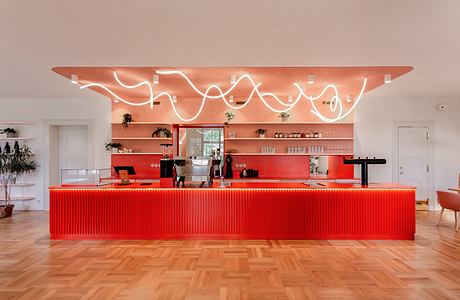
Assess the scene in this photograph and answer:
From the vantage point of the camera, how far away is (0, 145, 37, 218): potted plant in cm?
729

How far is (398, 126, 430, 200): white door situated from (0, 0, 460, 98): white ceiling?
2.72 meters

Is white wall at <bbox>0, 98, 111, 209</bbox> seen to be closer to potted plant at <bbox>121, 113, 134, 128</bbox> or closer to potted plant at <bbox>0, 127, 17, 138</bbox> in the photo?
potted plant at <bbox>0, 127, 17, 138</bbox>

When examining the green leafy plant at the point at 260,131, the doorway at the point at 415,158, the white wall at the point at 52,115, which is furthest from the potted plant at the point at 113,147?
the doorway at the point at 415,158

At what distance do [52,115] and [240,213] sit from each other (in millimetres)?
5664

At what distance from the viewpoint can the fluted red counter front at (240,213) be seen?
512cm

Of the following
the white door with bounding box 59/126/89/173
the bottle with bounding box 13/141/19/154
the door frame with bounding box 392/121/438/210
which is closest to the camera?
the bottle with bounding box 13/141/19/154

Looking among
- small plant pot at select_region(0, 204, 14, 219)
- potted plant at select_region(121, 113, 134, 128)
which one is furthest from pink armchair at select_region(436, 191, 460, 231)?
small plant pot at select_region(0, 204, 14, 219)

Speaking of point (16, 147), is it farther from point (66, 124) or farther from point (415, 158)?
point (415, 158)

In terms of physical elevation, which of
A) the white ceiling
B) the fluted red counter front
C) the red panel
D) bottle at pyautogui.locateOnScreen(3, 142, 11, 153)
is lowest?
the fluted red counter front

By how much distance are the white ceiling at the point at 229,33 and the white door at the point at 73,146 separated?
300 cm

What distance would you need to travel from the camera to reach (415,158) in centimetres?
784

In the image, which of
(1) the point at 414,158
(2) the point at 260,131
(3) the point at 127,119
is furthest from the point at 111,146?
(1) the point at 414,158

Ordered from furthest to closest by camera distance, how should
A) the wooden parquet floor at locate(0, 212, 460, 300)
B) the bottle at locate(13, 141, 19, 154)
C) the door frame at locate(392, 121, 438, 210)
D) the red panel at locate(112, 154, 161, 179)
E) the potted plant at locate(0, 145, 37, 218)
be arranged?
1. the red panel at locate(112, 154, 161, 179)
2. the door frame at locate(392, 121, 438, 210)
3. the bottle at locate(13, 141, 19, 154)
4. the potted plant at locate(0, 145, 37, 218)
5. the wooden parquet floor at locate(0, 212, 460, 300)

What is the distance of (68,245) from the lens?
15.9 feet
